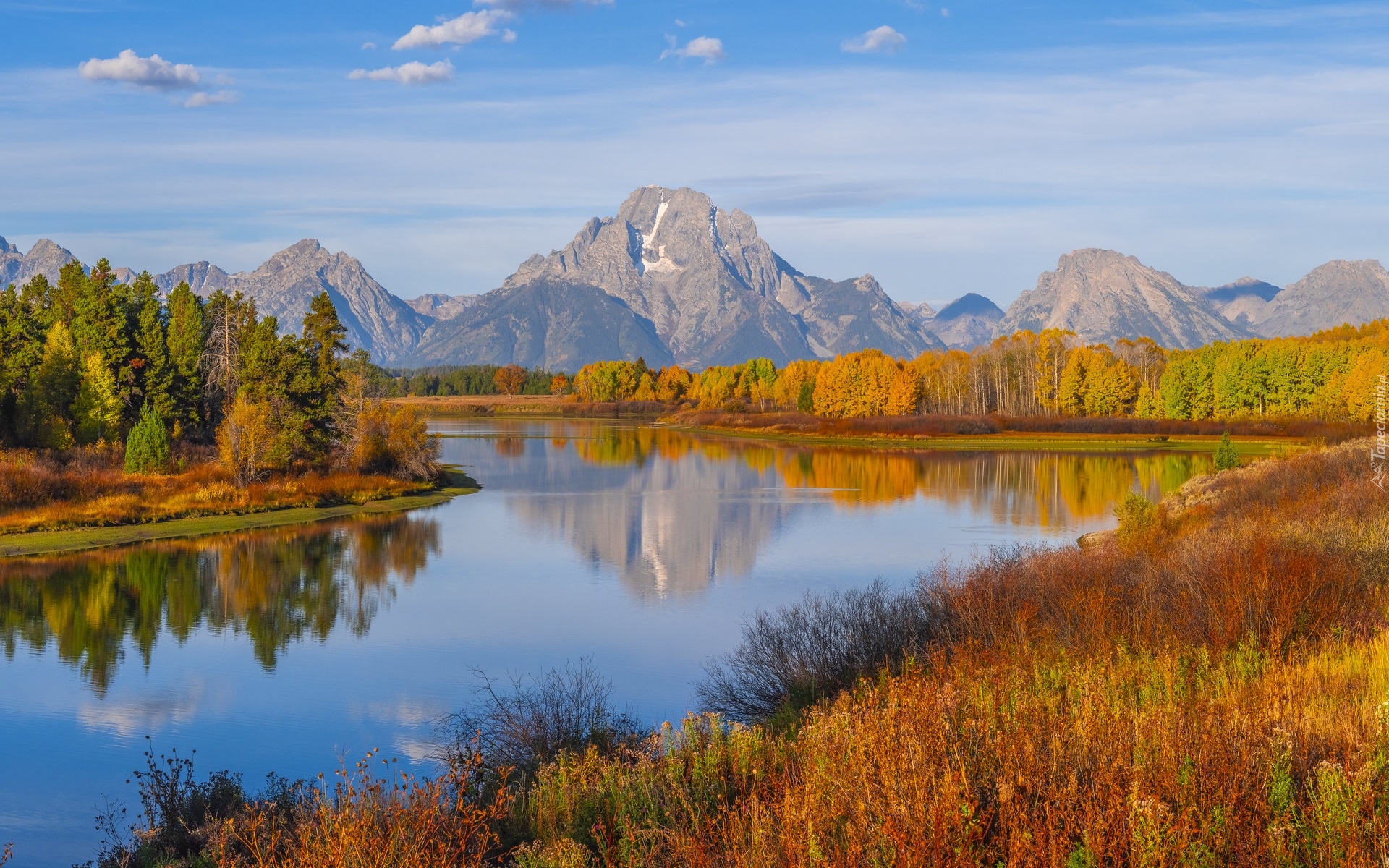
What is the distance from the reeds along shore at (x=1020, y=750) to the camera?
6.47m

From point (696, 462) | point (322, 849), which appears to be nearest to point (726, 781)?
point (322, 849)

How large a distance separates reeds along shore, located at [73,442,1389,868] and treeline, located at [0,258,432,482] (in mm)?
35589

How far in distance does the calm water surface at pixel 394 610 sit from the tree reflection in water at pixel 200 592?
94 mm

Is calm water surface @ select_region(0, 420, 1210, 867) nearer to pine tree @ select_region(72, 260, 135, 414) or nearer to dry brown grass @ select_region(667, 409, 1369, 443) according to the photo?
pine tree @ select_region(72, 260, 135, 414)

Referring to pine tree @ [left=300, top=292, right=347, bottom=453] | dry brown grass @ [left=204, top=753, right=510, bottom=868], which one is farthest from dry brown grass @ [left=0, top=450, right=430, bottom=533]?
dry brown grass @ [left=204, top=753, right=510, bottom=868]

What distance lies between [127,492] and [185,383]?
17.8 meters

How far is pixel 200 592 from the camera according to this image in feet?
88.2

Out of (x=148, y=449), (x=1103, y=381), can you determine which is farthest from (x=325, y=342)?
(x=1103, y=381)

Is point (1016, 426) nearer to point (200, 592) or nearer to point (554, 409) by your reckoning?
point (200, 592)

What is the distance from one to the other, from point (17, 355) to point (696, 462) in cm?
4213

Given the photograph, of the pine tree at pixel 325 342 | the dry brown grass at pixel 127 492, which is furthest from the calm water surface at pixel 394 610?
the pine tree at pixel 325 342

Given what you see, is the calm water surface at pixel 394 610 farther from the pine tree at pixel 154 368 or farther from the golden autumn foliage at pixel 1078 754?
the pine tree at pixel 154 368

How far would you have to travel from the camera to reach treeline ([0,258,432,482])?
152 feet

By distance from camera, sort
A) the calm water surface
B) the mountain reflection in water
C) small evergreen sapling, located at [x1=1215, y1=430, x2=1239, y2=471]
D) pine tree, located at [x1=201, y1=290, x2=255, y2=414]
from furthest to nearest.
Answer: pine tree, located at [x1=201, y1=290, x2=255, y2=414] < small evergreen sapling, located at [x1=1215, y1=430, x2=1239, y2=471] < the mountain reflection in water < the calm water surface
